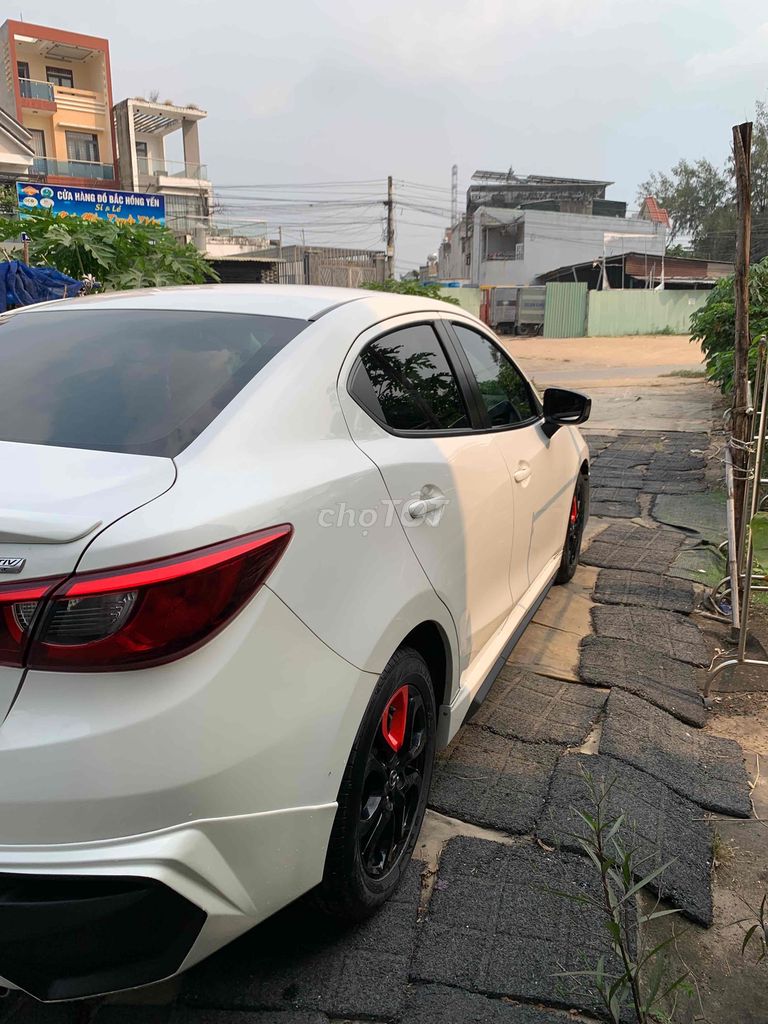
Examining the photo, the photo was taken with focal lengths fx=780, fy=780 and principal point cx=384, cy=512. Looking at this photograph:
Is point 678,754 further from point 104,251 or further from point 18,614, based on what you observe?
point 104,251

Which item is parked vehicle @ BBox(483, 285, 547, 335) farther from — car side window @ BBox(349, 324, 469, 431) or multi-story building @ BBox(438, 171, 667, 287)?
car side window @ BBox(349, 324, 469, 431)

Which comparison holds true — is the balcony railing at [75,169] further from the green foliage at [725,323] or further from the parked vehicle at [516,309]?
the green foliage at [725,323]

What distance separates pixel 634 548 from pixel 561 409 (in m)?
2.09

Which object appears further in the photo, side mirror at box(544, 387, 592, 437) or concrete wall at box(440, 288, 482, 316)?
concrete wall at box(440, 288, 482, 316)

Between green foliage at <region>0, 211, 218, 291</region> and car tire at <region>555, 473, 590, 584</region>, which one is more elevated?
green foliage at <region>0, 211, 218, 291</region>

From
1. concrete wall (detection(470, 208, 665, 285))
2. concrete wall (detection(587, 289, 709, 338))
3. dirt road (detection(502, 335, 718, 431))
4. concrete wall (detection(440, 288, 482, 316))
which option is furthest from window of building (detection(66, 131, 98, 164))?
concrete wall (detection(587, 289, 709, 338))

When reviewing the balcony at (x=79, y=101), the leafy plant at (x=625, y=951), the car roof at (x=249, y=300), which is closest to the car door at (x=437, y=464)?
the car roof at (x=249, y=300)

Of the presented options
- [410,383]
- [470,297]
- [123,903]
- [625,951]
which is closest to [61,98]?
[470,297]

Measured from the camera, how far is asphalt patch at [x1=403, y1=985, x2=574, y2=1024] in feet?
5.97

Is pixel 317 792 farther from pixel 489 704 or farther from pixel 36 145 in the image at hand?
pixel 36 145

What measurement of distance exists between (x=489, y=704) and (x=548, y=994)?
1.47m

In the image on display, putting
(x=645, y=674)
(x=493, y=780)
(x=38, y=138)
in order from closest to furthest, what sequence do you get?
(x=493, y=780) → (x=645, y=674) → (x=38, y=138)

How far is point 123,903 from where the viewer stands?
54.1 inches

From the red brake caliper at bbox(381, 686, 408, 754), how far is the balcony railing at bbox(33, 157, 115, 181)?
39.8 meters
